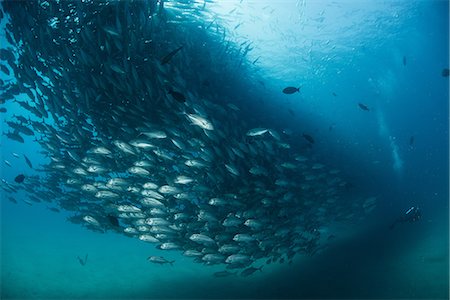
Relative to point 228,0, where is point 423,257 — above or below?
below

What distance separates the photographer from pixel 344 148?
76.5 feet

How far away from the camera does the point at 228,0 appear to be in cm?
1280

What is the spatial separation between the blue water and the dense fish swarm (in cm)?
425

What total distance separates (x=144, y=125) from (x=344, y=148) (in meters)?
17.9

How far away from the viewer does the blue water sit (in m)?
16.0

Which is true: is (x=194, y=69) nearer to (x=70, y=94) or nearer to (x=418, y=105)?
(x=70, y=94)

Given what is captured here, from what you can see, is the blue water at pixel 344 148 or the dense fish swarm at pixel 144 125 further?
the blue water at pixel 344 148

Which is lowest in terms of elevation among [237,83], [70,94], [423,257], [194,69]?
[423,257]

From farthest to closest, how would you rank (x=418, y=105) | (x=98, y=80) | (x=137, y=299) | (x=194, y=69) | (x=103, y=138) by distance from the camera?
(x=418, y=105) < (x=137, y=299) < (x=194, y=69) < (x=103, y=138) < (x=98, y=80)

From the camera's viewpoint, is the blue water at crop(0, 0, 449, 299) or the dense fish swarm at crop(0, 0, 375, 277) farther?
the blue water at crop(0, 0, 449, 299)

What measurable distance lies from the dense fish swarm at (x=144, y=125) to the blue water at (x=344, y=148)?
425cm

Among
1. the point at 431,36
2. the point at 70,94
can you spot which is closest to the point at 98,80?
the point at 70,94

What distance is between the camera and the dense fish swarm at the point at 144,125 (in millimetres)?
8570

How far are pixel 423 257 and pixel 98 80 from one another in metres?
28.8
